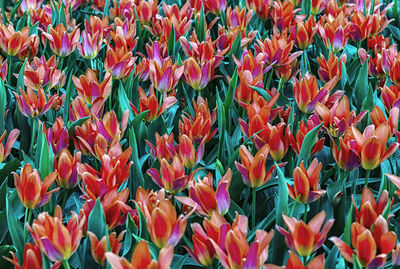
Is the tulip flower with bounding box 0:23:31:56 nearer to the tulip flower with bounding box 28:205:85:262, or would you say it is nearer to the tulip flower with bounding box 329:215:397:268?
the tulip flower with bounding box 28:205:85:262

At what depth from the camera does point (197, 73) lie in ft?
5.33

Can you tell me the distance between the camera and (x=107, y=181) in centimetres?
110

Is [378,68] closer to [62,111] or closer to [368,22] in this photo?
[368,22]

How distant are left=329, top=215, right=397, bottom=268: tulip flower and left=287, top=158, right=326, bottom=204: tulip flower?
0.51 feet

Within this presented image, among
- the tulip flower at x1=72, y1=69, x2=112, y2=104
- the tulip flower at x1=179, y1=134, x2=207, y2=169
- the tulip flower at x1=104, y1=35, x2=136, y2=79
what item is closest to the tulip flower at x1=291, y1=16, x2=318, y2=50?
the tulip flower at x1=104, y1=35, x2=136, y2=79

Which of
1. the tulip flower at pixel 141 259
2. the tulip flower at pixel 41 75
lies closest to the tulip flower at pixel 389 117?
the tulip flower at pixel 141 259

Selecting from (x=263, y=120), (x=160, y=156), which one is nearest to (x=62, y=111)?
(x=160, y=156)

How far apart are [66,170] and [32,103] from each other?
0.35m

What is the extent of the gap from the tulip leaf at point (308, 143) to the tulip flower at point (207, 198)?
0.26 meters

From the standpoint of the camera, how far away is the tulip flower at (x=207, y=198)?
1.06m

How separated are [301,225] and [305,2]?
163cm

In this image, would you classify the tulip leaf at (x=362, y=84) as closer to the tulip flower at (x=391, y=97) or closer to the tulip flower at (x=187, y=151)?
the tulip flower at (x=391, y=97)

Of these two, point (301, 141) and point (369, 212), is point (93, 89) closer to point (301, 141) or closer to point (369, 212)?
point (301, 141)

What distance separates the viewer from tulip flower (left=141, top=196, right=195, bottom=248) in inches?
37.2
